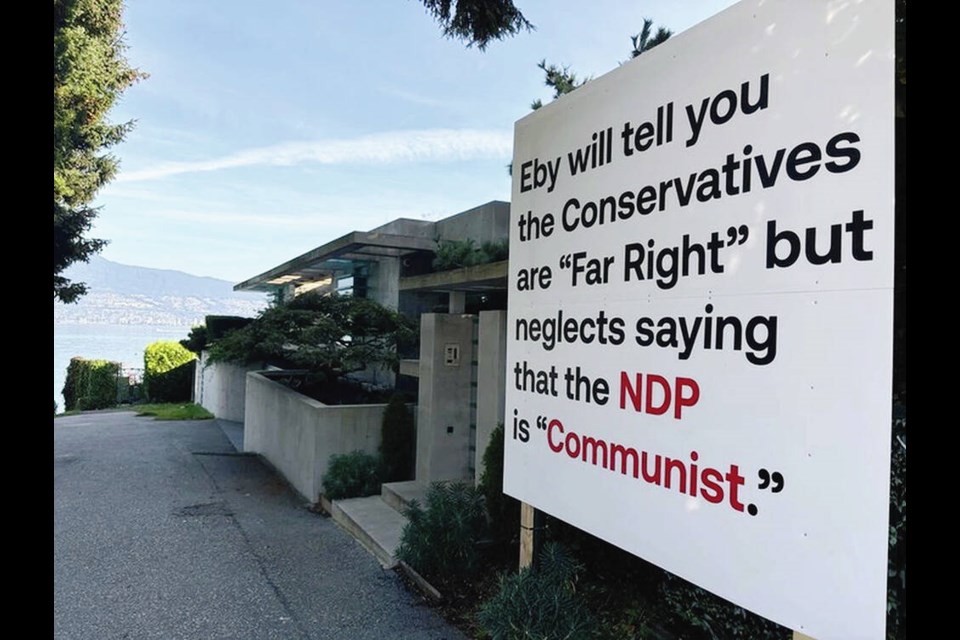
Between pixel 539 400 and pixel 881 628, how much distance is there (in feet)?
5.95

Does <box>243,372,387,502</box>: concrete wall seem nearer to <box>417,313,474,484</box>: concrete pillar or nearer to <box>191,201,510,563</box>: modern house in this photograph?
<box>191,201,510,563</box>: modern house

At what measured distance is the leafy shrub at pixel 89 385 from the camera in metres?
22.1

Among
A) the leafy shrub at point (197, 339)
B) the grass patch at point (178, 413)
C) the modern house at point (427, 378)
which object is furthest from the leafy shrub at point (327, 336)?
the leafy shrub at point (197, 339)

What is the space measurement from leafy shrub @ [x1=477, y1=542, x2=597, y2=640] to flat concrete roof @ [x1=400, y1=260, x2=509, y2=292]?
261 cm

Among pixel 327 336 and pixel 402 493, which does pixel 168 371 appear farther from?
pixel 402 493

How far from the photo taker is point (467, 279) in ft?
19.0

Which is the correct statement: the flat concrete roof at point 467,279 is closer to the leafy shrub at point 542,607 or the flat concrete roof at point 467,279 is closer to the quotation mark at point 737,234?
the leafy shrub at point 542,607

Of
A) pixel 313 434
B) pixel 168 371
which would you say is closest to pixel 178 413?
pixel 168 371

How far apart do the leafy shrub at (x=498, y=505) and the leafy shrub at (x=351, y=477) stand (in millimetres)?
2787

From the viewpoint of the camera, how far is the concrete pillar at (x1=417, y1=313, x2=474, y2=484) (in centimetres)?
697

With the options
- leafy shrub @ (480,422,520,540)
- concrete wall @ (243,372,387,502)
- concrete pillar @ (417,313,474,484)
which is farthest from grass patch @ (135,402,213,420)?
leafy shrub @ (480,422,520,540)

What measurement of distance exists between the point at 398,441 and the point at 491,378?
260 cm
